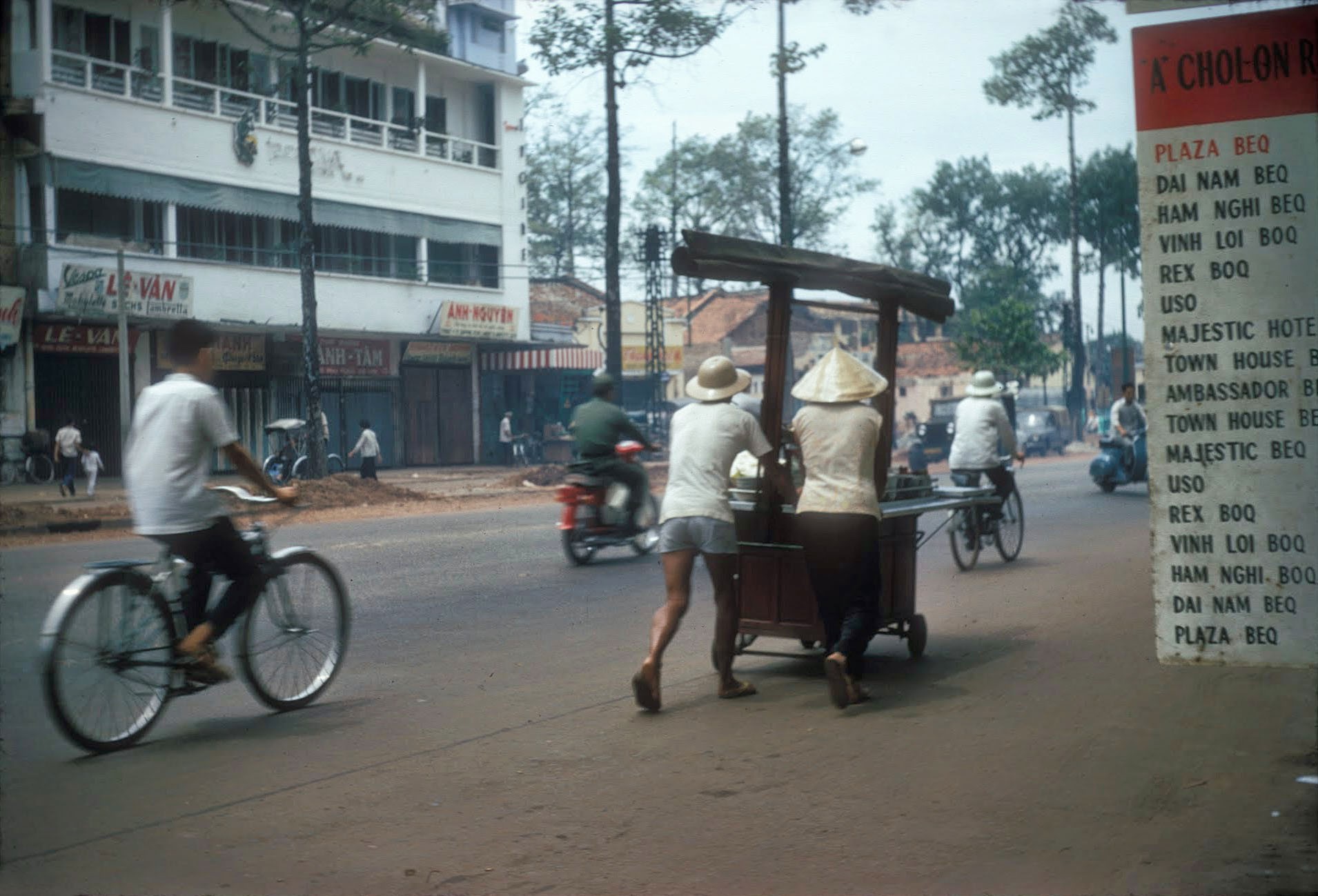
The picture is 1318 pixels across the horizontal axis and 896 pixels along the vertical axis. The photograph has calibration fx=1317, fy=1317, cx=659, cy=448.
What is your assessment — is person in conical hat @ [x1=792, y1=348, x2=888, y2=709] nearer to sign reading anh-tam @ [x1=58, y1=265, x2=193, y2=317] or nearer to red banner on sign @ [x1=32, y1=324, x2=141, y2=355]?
sign reading anh-tam @ [x1=58, y1=265, x2=193, y2=317]

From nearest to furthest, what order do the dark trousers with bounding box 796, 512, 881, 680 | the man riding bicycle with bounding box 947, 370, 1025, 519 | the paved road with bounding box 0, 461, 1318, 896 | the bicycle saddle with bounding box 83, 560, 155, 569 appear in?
the paved road with bounding box 0, 461, 1318, 896 < the bicycle saddle with bounding box 83, 560, 155, 569 < the dark trousers with bounding box 796, 512, 881, 680 < the man riding bicycle with bounding box 947, 370, 1025, 519

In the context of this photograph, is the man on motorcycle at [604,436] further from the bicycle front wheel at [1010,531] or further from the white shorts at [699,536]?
the white shorts at [699,536]

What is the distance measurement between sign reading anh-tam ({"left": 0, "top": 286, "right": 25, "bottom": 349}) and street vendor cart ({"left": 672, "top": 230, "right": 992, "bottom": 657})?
18.4 m

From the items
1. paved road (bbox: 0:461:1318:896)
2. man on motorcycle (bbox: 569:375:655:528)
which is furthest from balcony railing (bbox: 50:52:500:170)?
paved road (bbox: 0:461:1318:896)

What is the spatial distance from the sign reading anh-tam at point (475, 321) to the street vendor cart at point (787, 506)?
25.0 meters

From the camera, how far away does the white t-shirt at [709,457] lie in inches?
251

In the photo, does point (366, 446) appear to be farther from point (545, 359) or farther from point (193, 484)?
point (193, 484)

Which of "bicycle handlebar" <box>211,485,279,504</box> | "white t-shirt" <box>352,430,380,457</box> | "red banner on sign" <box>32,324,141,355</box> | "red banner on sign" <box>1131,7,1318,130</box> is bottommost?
"white t-shirt" <box>352,430,380,457</box>

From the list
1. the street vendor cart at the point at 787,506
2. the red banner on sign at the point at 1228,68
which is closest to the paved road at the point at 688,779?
the street vendor cart at the point at 787,506

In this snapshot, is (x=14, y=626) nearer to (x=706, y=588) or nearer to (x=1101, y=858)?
(x=706, y=588)

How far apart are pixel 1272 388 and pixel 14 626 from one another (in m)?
8.49

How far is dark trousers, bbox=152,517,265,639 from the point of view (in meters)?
5.62

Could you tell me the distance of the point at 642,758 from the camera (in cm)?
532

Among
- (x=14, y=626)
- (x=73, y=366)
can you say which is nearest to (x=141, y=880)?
(x=14, y=626)
